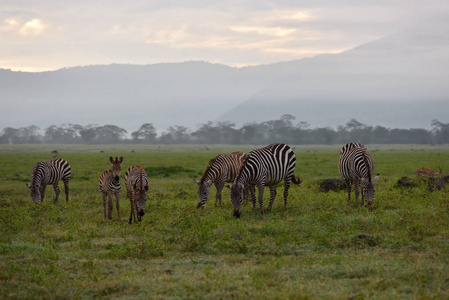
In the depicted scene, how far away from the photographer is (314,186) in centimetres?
2414

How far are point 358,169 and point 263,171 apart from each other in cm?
360

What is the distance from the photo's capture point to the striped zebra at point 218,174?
1848cm

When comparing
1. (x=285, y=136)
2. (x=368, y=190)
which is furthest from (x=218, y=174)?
(x=285, y=136)

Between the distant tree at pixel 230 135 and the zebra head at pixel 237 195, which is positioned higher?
the distant tree at pixel 230 135

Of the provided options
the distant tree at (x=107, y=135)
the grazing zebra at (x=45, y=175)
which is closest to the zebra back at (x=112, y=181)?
the grazing zebra at (x=45, y=175)

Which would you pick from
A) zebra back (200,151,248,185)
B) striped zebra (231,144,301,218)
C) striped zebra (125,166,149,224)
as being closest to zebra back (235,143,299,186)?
striped zebra (231,144,301,218)

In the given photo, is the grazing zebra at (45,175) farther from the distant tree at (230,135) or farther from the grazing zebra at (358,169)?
the distant tree at (230,135)

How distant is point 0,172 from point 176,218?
82.6 ft

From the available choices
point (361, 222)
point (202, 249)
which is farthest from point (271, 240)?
point (361, 222)

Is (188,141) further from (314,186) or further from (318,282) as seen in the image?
(318,282)

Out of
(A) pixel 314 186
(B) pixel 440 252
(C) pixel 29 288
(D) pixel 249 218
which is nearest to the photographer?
(C) pixel 29 288

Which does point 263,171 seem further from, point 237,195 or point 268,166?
point 237,195

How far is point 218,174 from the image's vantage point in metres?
19.2

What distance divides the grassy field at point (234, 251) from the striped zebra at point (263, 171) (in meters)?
0.73
